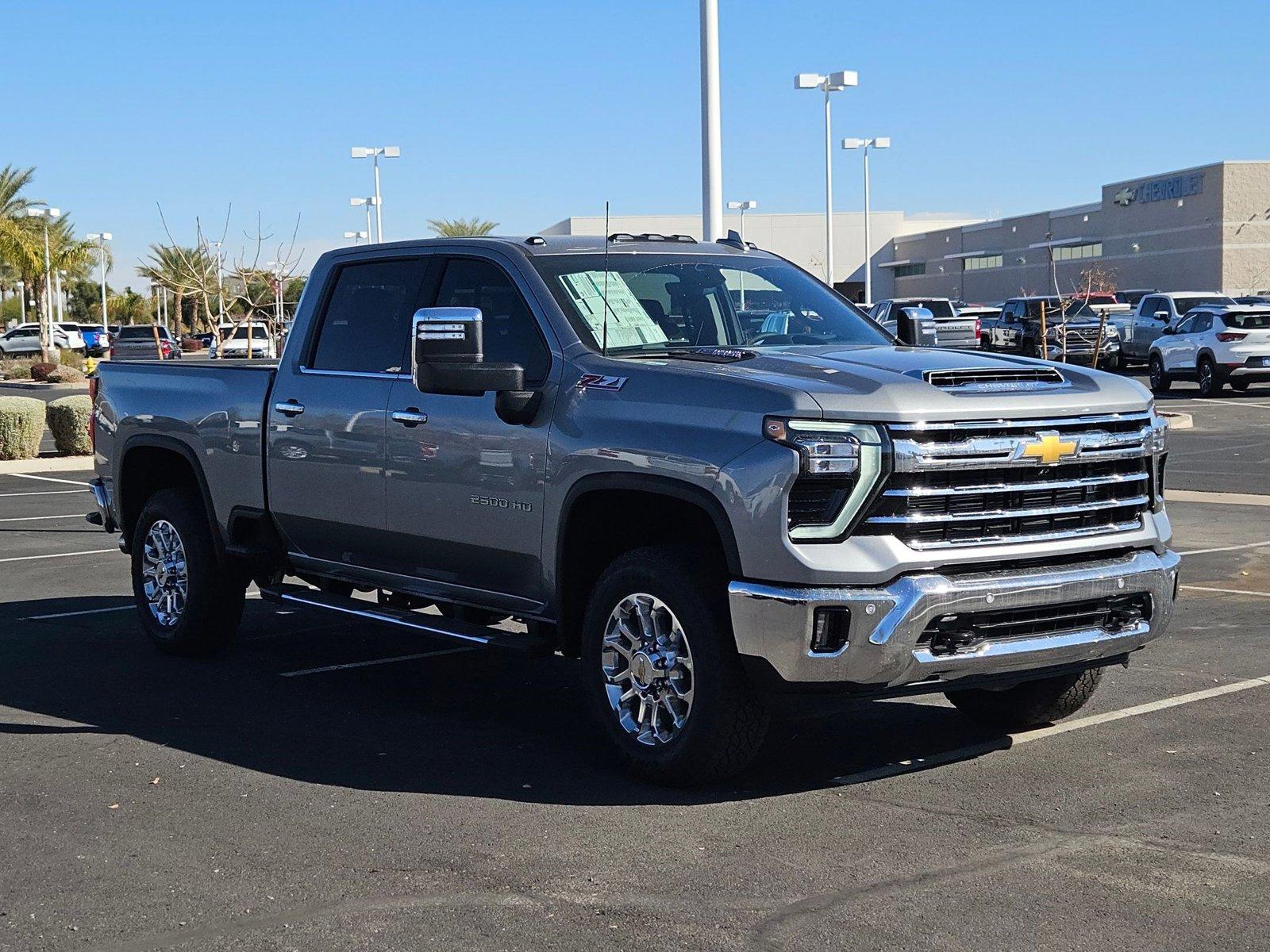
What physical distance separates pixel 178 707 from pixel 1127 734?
170 inches

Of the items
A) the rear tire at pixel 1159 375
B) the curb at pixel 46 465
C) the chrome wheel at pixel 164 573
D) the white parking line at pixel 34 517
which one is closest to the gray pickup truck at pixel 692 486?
the chrome wheel at pixel 164 573

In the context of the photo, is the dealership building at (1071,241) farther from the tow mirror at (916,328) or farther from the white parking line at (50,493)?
the tow mirror at (916,328)

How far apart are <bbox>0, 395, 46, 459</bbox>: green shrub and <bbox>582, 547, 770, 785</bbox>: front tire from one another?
18.7m

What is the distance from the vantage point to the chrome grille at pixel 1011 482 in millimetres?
5613

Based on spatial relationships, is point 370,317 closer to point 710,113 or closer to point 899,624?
point 899,624

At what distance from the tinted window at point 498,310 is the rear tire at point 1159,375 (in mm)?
29684

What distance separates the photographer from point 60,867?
527 centimetres

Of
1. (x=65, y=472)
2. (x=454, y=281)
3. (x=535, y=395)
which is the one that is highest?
(x=454, y=281)

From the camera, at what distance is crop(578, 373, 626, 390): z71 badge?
249 inches

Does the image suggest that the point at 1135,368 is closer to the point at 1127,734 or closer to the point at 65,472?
the point at 65,472

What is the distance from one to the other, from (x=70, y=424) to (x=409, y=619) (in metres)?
17.9

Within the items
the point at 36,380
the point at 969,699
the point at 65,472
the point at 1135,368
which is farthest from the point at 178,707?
the point at 36,380

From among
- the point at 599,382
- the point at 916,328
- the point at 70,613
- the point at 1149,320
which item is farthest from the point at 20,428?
the point at 1149,320

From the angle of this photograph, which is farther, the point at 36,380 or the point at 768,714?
the point at 36,380
